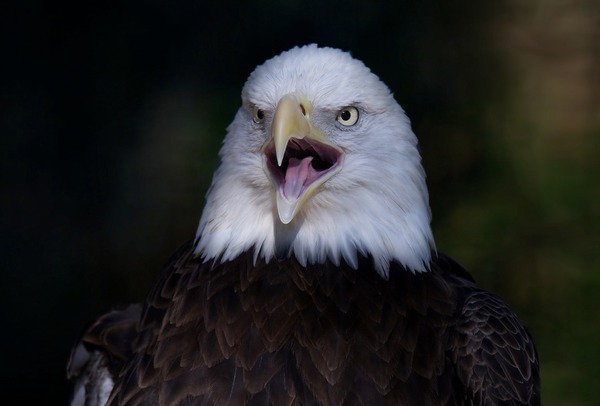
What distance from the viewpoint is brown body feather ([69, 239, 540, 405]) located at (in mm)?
2748

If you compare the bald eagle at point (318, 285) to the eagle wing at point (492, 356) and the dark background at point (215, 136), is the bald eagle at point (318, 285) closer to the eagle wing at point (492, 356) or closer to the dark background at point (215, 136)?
the eagle wing at point (492, 356)

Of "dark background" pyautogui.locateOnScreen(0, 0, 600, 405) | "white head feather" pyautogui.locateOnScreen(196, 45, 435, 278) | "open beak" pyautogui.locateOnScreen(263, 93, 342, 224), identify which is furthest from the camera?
"dark background" pyautogui.locateOnScreen(0, 0, 600, 405)

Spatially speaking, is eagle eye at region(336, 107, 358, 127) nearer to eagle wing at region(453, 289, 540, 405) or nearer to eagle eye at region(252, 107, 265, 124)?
eagle eye at region(252, 107, 265, 124)

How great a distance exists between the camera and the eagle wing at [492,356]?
2918 millimetres

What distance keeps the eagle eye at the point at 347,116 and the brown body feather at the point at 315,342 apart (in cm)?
42

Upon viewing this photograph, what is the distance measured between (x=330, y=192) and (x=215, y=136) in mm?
2743

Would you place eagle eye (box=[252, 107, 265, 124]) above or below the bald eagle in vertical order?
above

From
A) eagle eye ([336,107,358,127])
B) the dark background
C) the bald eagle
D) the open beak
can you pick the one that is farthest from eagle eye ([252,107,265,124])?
the dark background

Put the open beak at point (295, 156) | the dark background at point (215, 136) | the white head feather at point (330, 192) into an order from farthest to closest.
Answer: the dark background at point (215, 136) < the white head feather at point (330, 192) < the open beak at point (295, 156)

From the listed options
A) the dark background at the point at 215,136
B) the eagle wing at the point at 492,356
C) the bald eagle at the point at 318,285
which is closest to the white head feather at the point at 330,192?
the bald eagle at the point at 318,285

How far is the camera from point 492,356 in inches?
117

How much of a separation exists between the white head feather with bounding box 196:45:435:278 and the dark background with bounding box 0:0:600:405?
258cm

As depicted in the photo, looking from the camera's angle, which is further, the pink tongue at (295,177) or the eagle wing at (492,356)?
the eagle wing at (492,356)

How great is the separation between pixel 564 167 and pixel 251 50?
1926 mm
